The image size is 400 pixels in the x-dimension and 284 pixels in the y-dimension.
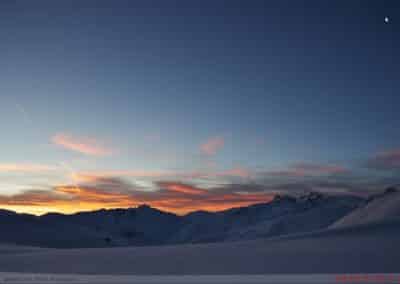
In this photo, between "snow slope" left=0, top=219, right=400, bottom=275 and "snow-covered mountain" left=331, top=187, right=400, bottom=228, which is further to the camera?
"snow-covered mountain" left=331, top=187, right=400, bottom=228

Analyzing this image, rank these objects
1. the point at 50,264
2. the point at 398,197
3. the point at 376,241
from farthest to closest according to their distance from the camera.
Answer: the point at 398,197 < the point at 376,241 < the point at 50,264

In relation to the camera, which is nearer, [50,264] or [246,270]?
[246,270]

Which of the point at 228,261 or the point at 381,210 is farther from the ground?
the point at 381,210

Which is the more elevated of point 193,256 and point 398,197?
point 398,197

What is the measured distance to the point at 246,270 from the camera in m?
19.1

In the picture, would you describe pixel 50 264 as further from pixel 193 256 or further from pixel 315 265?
pixel 315 265

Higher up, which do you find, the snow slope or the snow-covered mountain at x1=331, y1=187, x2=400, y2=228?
the snow-covered mountain at x1=331, y1=187, x2=400, y2=228

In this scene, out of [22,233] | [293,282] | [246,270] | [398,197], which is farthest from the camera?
[22,233]

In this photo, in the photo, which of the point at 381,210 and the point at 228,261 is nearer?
the point at 228,261

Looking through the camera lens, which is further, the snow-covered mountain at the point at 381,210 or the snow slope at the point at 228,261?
the snow-covered mountain at the point at 381,210

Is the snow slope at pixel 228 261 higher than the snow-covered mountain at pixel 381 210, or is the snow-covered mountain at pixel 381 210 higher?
the snow-covered mountain at pixel 381 210

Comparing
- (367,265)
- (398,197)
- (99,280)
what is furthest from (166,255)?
(398,197)

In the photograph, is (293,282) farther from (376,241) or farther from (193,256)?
(376,241)

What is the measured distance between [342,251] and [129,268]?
1270cm
